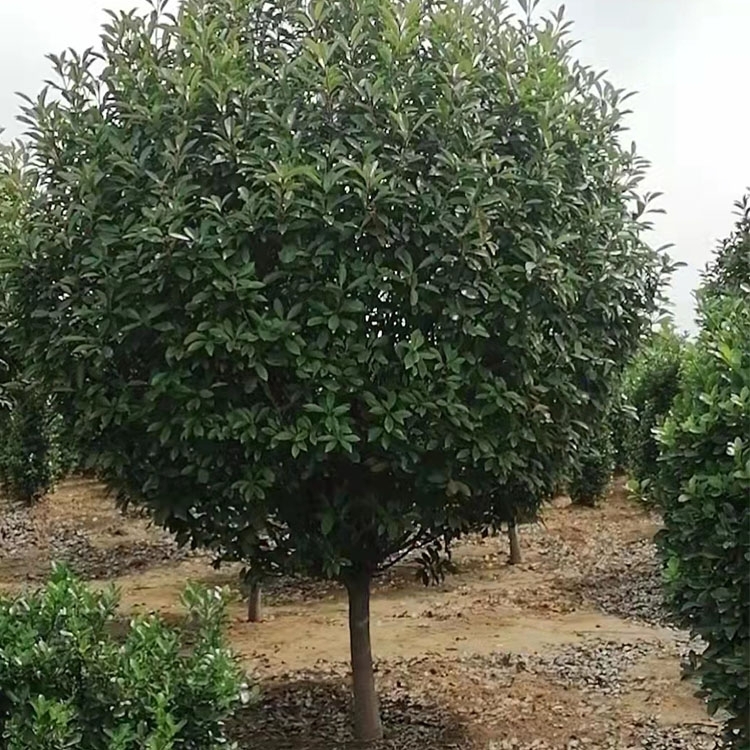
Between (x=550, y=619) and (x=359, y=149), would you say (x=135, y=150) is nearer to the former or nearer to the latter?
(x=359, y=149)

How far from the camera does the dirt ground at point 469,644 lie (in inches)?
200

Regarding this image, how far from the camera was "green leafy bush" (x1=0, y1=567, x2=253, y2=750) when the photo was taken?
2936mm

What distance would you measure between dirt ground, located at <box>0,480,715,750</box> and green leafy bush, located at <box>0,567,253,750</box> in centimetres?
197

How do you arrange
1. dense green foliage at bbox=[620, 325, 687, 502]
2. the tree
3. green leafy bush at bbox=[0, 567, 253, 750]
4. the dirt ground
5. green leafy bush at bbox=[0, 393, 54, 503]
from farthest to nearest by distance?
green leafy bush at bbox=[0, 393, 54, 503] → dense green foliage at bbox=[620, 325, 687, 502] → the dirt ground → the tree → green leafy bush at bbox=[0, 567, 253, 750]

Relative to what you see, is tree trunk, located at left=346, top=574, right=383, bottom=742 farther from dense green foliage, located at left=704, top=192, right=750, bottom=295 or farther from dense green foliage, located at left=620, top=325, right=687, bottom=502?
dense green foliage, located at left=620, top=325, right=687, bottom=502

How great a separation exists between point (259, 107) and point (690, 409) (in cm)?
210

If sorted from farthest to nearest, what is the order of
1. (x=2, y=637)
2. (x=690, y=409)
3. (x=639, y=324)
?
(x=639, y=324), (x=690, y=409), (x=2, y=637)

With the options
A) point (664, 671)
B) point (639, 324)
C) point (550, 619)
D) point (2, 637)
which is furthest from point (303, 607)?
point (2, 637)

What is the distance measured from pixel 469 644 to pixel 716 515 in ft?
13.8

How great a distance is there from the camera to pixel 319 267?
3727 millimetres

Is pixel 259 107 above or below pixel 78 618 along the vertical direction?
above

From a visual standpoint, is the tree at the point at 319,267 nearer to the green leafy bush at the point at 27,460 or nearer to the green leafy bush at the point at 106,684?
the green leafy bush at the point at 106,684

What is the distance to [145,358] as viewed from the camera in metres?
3.99

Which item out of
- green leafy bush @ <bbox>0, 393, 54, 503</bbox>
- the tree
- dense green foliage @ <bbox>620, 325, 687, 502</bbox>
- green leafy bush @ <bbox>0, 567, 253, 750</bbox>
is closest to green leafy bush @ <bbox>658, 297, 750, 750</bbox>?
the tree
